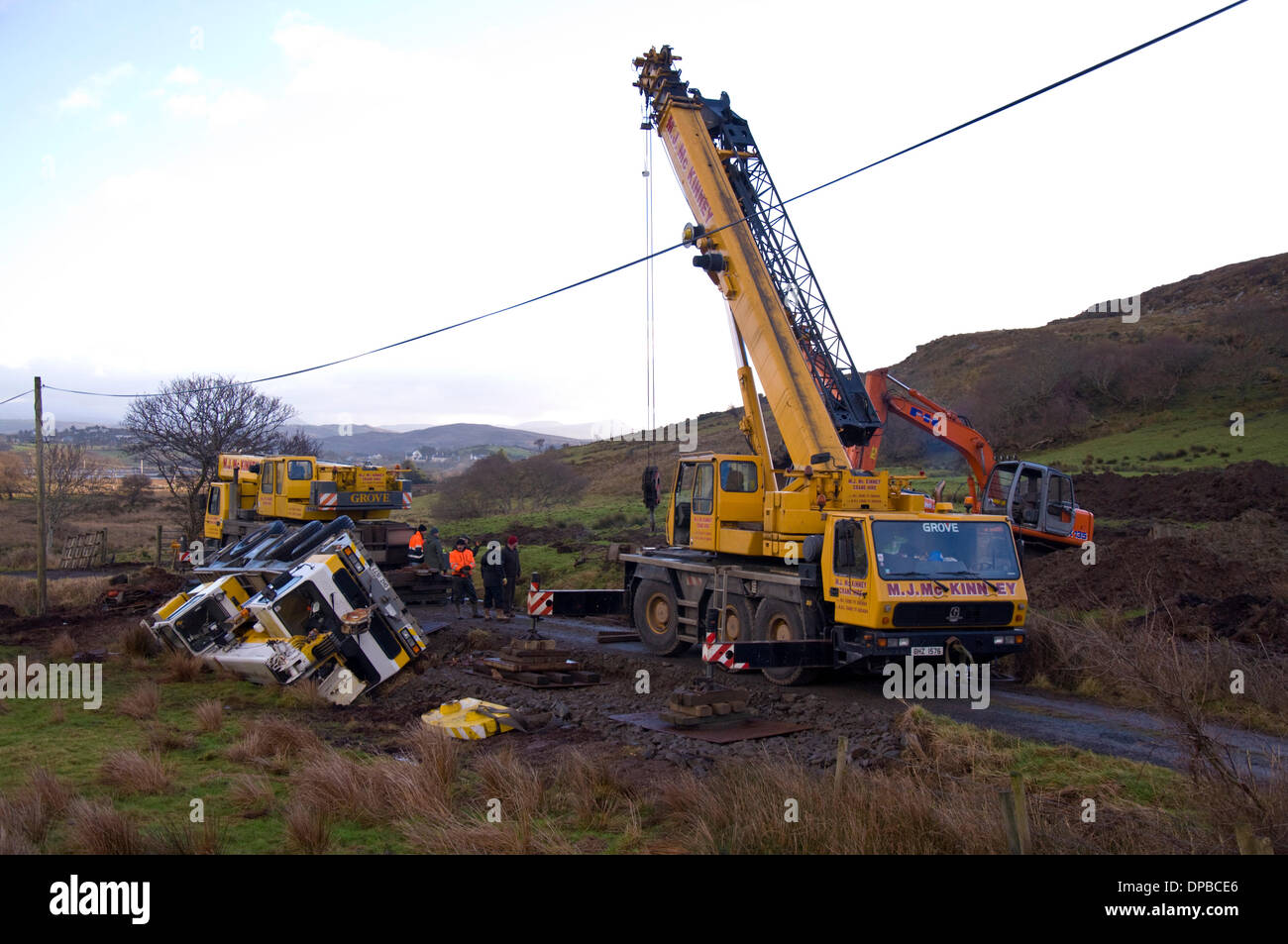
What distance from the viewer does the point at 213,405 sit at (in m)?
32.1

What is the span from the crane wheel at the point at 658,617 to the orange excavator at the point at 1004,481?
6517mm

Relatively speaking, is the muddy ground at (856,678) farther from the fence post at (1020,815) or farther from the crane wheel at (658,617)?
the fence post at (1020,815)

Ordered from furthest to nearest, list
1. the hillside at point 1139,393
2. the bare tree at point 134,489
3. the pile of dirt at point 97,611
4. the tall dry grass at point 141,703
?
1. the bare tree at point 134,489
2. the hillside at point 1139,393
3. the pile of dirt at point 97,611
4. the tall dry grass at point 141,703

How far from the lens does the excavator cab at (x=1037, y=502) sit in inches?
829

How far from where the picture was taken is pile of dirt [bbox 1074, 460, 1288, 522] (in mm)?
24359

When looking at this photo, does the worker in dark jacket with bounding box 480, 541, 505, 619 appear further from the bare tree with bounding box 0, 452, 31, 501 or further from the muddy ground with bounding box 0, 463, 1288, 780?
the bare tree with bounding box 0, 452, 31, 501

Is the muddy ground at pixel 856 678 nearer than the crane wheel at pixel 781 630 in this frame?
Yes

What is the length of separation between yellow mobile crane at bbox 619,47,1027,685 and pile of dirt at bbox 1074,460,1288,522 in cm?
Answer: 1457

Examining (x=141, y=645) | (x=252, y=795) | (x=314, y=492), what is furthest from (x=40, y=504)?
(x=252, y=795)

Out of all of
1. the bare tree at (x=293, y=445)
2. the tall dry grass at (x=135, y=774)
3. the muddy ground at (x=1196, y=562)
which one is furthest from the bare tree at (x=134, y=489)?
the tall dry grass at (x=135, y=774)

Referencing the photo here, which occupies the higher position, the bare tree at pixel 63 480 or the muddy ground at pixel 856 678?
the bare tree at pixel 63 480

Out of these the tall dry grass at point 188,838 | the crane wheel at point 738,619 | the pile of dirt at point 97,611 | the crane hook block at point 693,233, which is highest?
the crane hook block at point 693,233

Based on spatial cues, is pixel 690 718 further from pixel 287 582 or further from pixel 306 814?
pixel 287 582

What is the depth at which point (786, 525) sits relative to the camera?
12.8 metres
